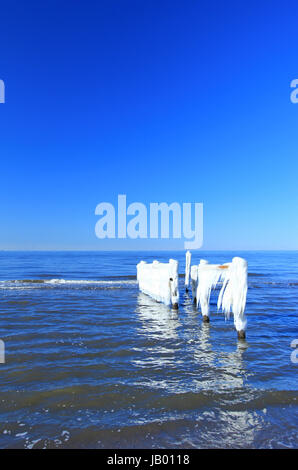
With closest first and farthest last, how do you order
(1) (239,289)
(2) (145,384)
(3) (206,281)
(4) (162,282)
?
(2) (145,384), (1) (239,289), (3) (206,281), (4) (162,282)

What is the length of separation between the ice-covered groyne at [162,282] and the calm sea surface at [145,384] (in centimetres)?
252

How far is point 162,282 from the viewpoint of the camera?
1666cm

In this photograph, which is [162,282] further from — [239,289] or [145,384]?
[145,384]

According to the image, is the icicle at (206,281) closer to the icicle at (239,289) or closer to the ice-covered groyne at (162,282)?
the icicle at (239,289)

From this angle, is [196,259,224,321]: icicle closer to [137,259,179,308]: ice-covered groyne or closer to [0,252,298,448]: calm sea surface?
[0,252,298,448]: calm sea surface

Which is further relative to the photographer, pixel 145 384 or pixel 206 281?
pixel 206 281

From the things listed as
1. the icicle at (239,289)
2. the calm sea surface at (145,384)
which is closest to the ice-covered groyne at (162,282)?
the calm sea surface at (145,384)

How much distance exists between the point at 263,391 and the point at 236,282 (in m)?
4.10

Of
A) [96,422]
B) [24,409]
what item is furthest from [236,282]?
[24,409]

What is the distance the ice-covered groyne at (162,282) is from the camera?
595 inches

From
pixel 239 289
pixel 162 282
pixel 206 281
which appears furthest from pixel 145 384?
pixel 162 282

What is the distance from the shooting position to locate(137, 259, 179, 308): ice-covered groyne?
15.1 meters

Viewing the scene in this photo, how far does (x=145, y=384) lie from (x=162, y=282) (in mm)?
10001
